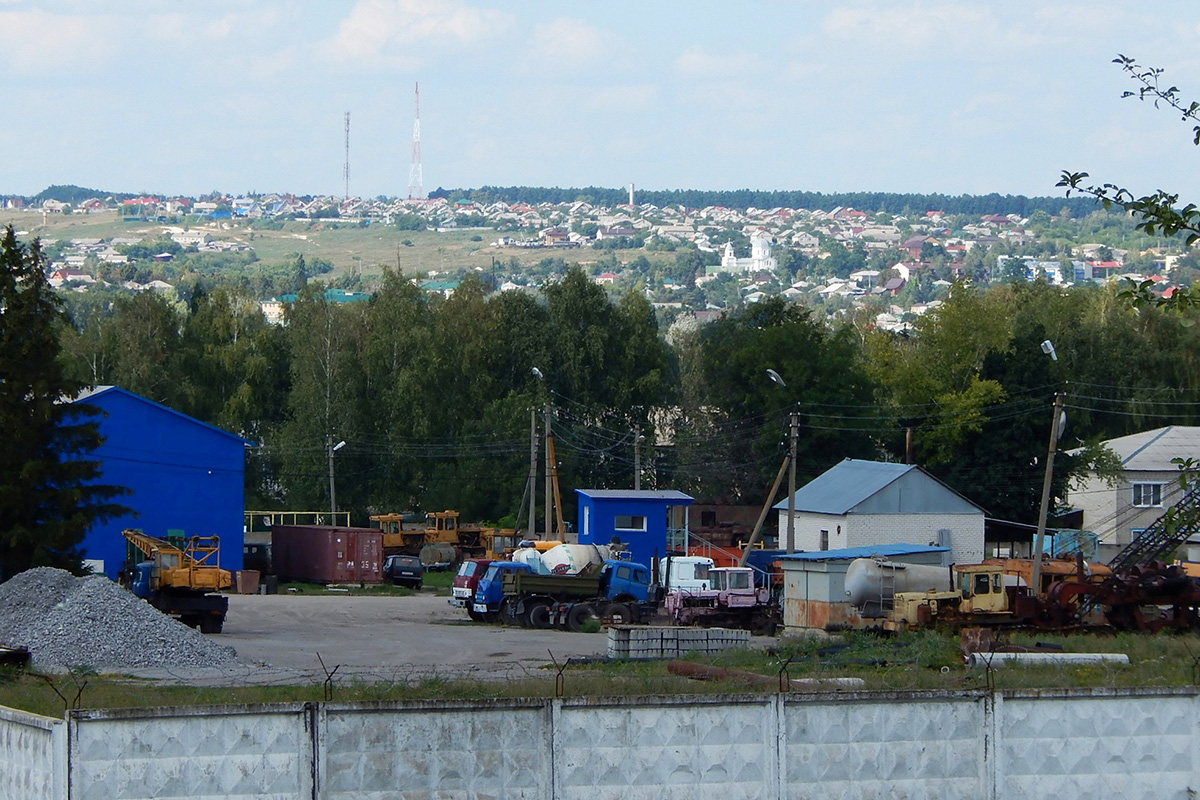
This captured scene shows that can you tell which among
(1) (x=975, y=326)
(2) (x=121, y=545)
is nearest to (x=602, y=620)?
(2) (x=121, y=545)

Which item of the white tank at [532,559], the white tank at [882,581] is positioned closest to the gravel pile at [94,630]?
the white tank at [532,559]

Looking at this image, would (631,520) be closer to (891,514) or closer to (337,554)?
(891,514)

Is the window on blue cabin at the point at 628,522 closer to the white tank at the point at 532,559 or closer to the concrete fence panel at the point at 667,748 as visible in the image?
the white tank at the point at 532,559

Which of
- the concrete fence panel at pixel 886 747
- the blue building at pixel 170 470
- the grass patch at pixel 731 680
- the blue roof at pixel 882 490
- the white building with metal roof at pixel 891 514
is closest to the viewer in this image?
the concrete fence panel at pixel 886 747

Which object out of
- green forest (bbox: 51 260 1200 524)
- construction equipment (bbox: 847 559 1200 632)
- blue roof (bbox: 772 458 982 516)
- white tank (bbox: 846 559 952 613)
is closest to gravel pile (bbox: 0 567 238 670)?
white tank (bbox: 846 559 952 613)

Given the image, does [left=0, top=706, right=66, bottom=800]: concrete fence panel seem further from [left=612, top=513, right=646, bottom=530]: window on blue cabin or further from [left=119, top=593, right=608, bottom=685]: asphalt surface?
[left=612, top=513, right=646, bottom=530]: window on blue cabin

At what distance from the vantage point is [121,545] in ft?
160

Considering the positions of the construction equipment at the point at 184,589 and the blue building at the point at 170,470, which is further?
the blue building at the point at 170,470

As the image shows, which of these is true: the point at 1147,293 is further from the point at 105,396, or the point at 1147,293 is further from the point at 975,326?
the point at 975,326

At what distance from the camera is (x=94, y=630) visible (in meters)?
28.2

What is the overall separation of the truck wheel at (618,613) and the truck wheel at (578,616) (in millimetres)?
429

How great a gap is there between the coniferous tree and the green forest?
3485 cm

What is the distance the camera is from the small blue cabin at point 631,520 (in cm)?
5119

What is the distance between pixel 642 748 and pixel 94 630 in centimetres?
1710
